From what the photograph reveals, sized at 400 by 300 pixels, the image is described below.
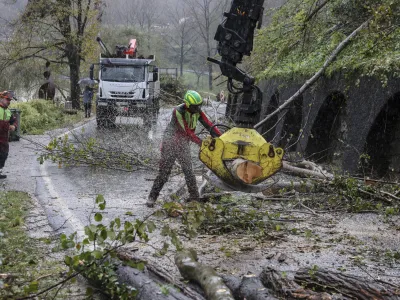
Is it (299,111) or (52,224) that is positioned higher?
(299,111)

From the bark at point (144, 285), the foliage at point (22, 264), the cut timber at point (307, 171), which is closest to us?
the bark at point (144, 285)

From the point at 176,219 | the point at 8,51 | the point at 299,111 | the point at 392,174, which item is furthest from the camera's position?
the point at 8,51

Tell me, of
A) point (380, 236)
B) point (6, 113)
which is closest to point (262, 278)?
point (380, 236)

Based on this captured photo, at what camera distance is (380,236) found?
772cm

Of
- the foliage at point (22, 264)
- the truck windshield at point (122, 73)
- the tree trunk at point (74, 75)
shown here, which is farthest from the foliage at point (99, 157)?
the tree trunk at point (74, 75)

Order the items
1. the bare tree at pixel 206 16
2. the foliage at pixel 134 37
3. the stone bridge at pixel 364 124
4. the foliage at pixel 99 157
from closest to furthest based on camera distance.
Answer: the foliage at pixel 99 157
the stone bridge at pixel 364 124
the bare tree at pixel 206 16
the foliage at pixel 134 37

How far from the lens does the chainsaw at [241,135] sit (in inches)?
286

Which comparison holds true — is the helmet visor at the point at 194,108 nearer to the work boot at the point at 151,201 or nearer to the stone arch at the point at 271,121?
the work boot at the point at 151,201

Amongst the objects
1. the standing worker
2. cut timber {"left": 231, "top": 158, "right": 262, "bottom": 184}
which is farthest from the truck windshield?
cut timber {"left": 231, "top": 158, "right": 262, "bottom": 184}

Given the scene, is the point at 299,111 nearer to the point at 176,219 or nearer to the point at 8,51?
the point at 176,219

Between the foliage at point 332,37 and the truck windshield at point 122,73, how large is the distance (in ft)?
25.6

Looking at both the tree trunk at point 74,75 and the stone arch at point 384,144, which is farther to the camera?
the tree trunk at point 74,75

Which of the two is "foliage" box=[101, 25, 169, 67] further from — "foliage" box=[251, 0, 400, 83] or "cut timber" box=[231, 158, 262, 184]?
"cut timber" box=[231, 158, 262, 184]

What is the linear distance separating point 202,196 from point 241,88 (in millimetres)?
2361
